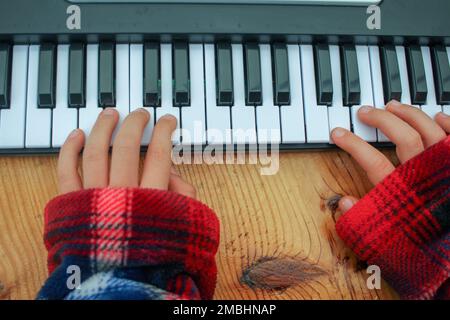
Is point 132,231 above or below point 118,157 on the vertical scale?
below

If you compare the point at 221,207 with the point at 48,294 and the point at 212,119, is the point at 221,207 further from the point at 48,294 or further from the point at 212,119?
the point at 48,294

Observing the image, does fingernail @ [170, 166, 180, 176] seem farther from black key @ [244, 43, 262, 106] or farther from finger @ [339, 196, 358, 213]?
finger @ [339, 196, 358, 213]

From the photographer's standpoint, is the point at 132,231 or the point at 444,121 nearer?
the point at 132,231

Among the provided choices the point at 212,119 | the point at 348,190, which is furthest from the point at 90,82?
the point at 348,190

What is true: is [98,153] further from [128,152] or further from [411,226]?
[411,226]

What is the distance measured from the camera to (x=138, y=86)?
87 centimetres

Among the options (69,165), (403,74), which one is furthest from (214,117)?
(403,74)

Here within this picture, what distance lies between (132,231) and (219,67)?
12.4 inches

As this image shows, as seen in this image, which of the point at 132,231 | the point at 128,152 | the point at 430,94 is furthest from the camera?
the point at 430,94

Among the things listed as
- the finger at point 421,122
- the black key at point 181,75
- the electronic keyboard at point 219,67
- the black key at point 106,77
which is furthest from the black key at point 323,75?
the black key at point 106,77

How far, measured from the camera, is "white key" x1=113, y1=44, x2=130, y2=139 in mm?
864

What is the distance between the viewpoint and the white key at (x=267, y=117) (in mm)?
873

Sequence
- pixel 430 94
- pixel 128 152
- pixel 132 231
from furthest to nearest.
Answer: pixel 430 94 < pixel 128 152 < pixel 132 231

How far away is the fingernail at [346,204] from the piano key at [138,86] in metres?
0.33
